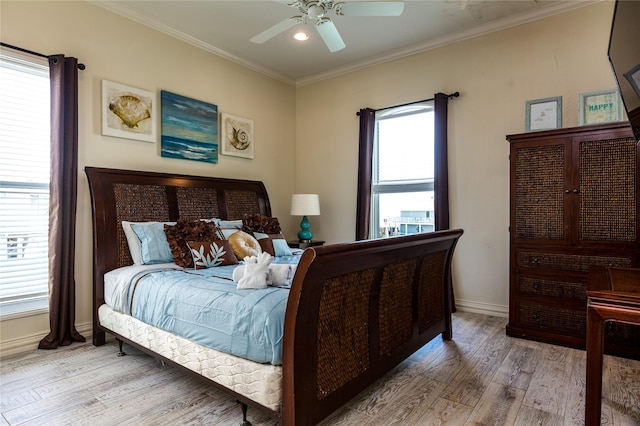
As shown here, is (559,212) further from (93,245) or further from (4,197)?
(4,197)

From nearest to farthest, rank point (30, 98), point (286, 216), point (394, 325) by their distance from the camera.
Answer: point (394, 325)
point (30, 98)
point (286, 216)

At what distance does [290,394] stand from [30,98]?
3138 mm

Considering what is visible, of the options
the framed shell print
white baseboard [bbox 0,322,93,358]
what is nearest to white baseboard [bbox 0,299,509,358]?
white baseboard [bbox 0,322,93,358]

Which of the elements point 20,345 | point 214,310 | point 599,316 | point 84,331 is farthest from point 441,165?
point 20,345

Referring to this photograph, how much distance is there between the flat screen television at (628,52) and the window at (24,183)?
12.6 ft

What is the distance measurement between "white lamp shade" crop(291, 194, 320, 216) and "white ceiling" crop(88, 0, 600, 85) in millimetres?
1777

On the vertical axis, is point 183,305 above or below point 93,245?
below

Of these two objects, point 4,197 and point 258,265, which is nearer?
point 258,265

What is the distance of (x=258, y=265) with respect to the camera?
82.0 inches

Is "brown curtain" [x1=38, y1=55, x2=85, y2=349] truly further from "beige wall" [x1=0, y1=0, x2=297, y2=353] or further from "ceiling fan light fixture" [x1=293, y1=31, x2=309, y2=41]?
"ceiling fan light fixture" [x1=293, y1=31, x2=309, y2=41]

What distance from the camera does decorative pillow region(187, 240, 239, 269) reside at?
288 centimetres

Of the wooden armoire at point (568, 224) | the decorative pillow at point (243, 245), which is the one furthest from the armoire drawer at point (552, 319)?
the decorative pillow at point (243, 245)

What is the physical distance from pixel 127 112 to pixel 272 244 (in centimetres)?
190

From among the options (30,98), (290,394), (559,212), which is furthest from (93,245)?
(559,212)
